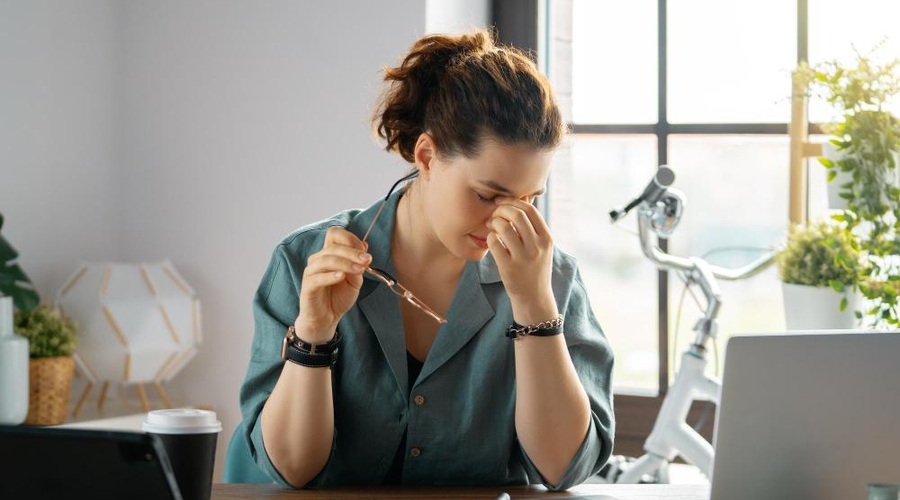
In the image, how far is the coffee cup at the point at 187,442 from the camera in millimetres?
1286

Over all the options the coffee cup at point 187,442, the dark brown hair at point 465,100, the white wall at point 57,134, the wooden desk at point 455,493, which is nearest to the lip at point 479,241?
the dark brown hair at point 465,100

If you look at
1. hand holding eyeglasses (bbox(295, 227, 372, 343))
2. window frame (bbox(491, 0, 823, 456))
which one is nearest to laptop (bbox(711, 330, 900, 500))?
hand holding eyeglasses (bbox(295, 227, 372, 343))

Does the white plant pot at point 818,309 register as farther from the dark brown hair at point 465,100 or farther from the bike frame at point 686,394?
the dark brown hair at point 465,100

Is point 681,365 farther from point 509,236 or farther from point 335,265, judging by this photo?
point 335,265

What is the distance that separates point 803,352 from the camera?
4.05ft

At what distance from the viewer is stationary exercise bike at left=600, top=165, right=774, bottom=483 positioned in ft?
8.07

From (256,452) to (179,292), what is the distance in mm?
1396

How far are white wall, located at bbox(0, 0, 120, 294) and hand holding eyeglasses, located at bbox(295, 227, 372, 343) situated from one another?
62.7 inches

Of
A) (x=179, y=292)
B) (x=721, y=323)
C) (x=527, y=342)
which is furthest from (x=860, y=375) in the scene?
(x=179, y=292)

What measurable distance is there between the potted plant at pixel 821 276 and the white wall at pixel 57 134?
6.07 ft

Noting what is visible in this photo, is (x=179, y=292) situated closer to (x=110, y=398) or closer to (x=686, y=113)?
(x=110, y=398)

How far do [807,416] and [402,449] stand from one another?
2.31 ft

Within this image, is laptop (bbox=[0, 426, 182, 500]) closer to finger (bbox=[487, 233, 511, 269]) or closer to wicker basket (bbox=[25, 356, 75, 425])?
finger (bbox=[487, 233, 511, 269])

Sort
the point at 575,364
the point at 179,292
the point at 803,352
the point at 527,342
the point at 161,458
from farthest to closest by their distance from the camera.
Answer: the point at 179,292 < the point at 575,364 < the point at 527,342 < the point at 803,352 < the point at 161,458
